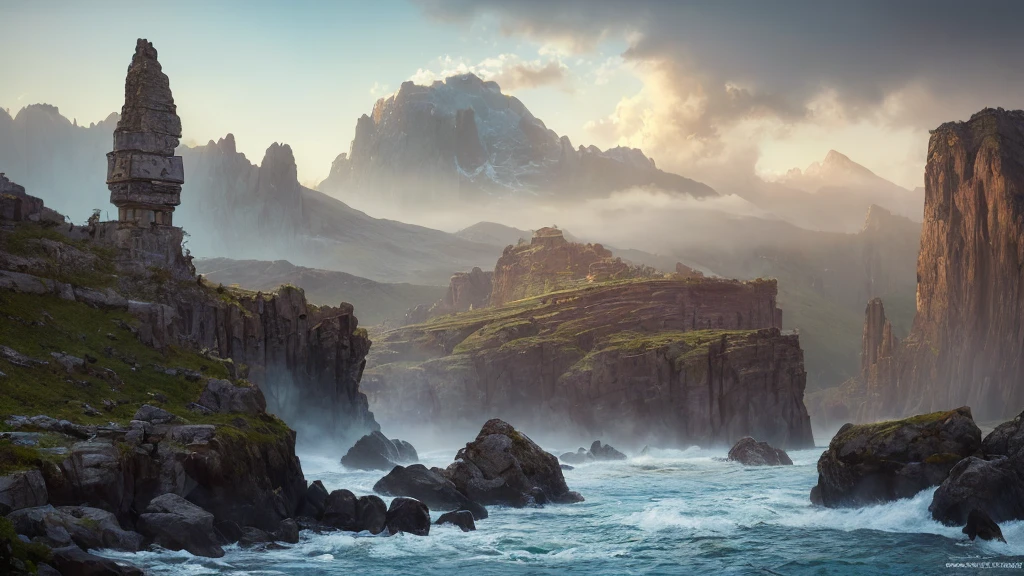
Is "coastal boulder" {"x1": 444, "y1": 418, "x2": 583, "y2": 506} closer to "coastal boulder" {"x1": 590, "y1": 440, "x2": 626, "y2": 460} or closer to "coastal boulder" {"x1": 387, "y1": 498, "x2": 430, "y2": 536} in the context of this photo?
"coastal boulder" {"x1": 387, "y1": 498, "x2": 430, "y2": 536}

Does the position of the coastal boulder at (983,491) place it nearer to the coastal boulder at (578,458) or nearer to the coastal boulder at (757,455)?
the coastal boulder at (757,455)

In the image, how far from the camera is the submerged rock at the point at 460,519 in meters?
73.8

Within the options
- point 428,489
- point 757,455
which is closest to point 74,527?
point 428,489

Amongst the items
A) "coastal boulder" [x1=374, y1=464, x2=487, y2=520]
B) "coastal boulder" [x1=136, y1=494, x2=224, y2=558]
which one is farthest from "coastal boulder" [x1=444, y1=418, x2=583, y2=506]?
"coastal boulder" [x1=136, y1=494, x2=224, y2=558]

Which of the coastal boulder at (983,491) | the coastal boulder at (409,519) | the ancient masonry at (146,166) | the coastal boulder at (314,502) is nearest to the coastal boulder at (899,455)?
the coastal boulder at (983,491)

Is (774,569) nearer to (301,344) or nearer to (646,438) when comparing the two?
(301,344)

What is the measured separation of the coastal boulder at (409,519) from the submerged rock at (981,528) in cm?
3072

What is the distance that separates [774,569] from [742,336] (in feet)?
429

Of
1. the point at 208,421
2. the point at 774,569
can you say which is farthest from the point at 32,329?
the point at 774,569

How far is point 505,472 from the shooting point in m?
89.4

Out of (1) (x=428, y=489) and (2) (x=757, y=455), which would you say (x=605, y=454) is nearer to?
(2) (x=757, y=455)

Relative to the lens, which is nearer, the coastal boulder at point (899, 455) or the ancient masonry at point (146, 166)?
the coastal boulder at point (899, 455)

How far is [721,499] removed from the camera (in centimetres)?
9144

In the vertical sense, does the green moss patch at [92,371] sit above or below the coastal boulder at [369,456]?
above
